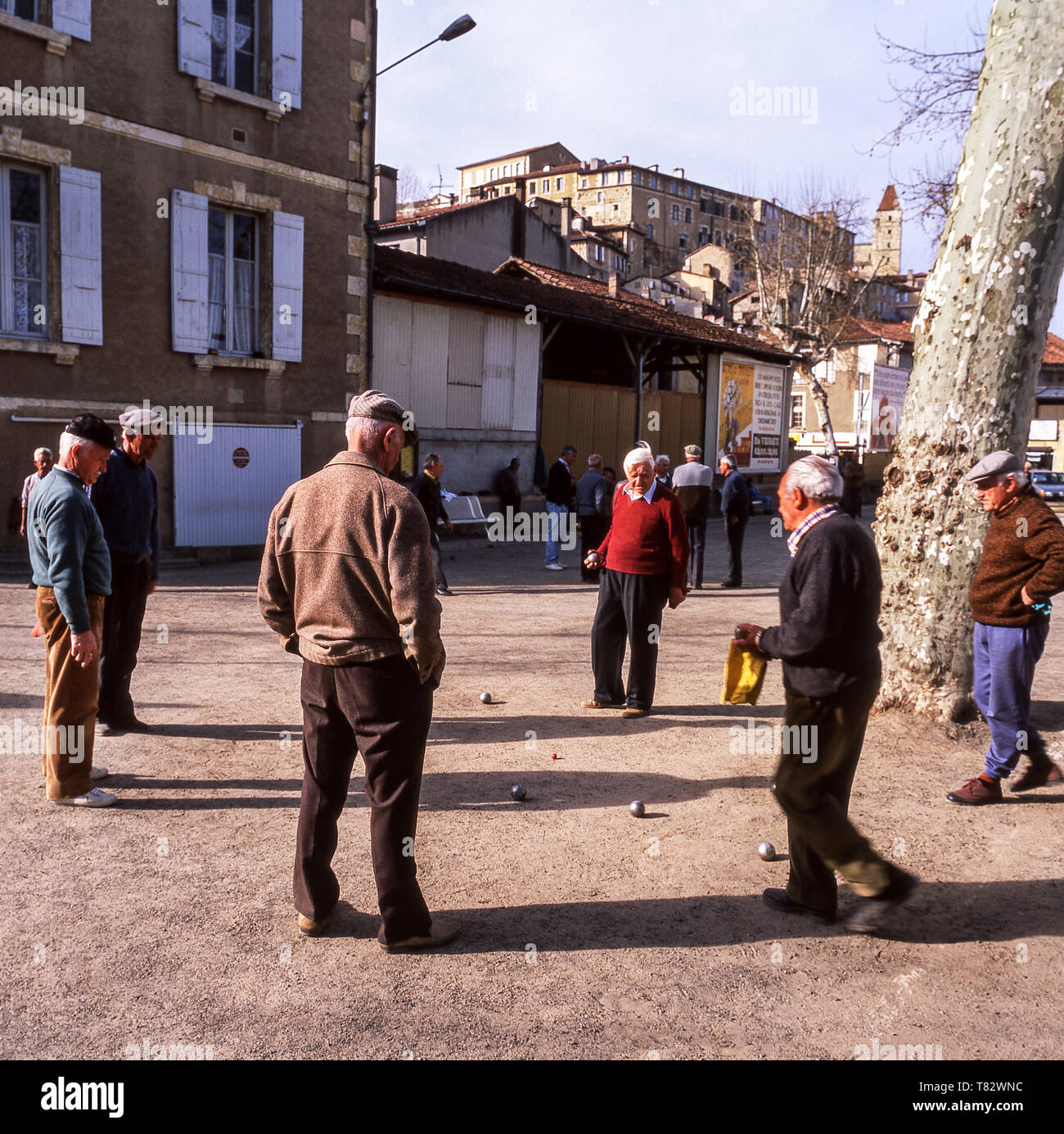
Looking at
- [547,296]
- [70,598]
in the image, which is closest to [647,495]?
[70,598]

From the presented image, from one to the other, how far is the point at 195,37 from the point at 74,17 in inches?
74.0

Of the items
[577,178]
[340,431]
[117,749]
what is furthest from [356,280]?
[577,178]

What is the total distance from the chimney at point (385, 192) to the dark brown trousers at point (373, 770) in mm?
25438

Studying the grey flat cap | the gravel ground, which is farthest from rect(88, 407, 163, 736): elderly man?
the grey flat cap

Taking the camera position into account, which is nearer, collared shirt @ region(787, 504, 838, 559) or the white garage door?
collared shirt @ region(787, 504, 838, 559)

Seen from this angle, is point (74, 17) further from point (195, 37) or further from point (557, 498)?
point (557, 498)

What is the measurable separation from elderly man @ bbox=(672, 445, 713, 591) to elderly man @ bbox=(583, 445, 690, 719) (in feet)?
19.5

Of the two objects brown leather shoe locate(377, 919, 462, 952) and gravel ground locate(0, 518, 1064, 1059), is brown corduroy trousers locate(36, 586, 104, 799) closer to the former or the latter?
gravel ground locate(0, 518, 1064, 1059)

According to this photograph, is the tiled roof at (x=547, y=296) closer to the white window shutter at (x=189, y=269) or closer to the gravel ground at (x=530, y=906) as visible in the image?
the white window shutter at (x=189, y=269)

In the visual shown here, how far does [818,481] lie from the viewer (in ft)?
12.9

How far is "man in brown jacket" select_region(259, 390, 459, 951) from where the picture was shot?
142 inches
